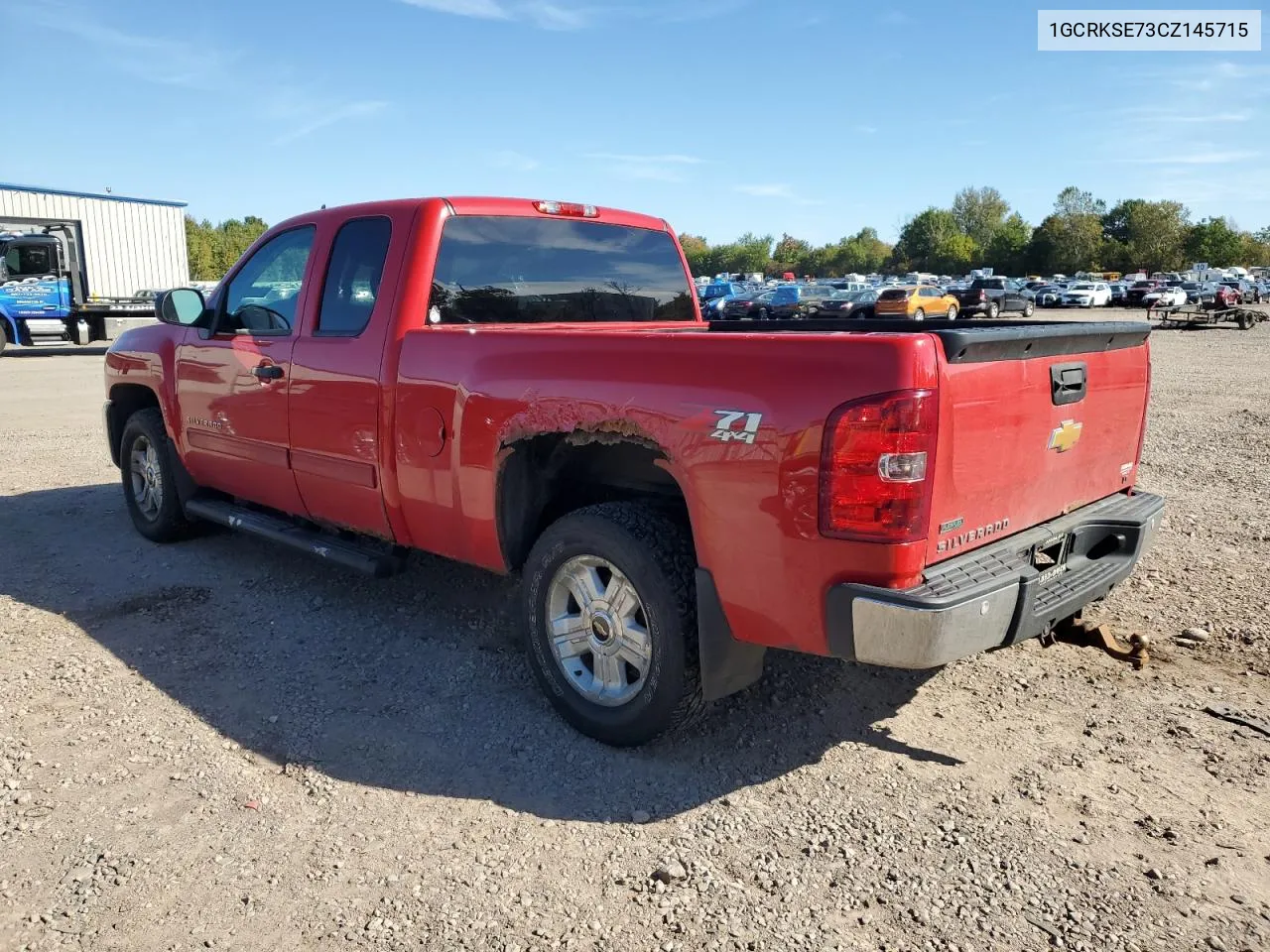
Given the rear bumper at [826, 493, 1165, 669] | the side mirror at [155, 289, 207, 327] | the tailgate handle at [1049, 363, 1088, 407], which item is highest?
the side mirror at [155, 289, 207, 327]

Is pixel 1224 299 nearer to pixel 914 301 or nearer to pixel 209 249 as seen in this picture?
pixel 914 301

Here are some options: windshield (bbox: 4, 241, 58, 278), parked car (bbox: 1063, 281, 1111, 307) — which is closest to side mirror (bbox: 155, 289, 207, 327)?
windshield (bbox: 4, 241, 58, 278)

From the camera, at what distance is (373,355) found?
13.3 feet

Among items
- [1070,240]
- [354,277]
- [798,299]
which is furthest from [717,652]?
[1070,240]

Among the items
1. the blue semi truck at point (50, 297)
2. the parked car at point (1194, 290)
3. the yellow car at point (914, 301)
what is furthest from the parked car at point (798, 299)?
the parked car at point (1194, 290)

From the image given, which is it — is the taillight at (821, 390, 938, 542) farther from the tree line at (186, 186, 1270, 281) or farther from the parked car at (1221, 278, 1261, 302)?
the tree line at (186, 186, 1270, 281)

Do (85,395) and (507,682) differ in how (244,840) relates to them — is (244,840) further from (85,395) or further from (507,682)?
(85,395)

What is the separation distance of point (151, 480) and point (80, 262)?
20086 mm

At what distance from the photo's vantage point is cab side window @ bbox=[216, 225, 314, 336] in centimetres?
471

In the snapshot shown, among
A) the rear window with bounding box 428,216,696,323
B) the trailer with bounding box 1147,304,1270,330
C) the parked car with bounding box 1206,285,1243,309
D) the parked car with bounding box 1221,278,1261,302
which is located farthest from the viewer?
the parked car with bounding box 1221,278,1261,302

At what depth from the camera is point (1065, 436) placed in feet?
10.7

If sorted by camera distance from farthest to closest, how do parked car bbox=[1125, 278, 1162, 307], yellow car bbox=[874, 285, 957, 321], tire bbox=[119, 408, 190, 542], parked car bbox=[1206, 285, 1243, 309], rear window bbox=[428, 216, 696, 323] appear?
parked car bbox=[1125, 278, 1162, 307] < parked car bbox=[1206, 285, 1243, 309] < yellow car bbox=[874, 285, 957, 321] < tire bbox=[119, 408, 190, 542] < rear window bbox=[428, 216, 696, 323]

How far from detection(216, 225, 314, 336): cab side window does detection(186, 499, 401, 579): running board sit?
101 centimetres

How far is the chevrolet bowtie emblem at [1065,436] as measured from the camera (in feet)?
10.5
